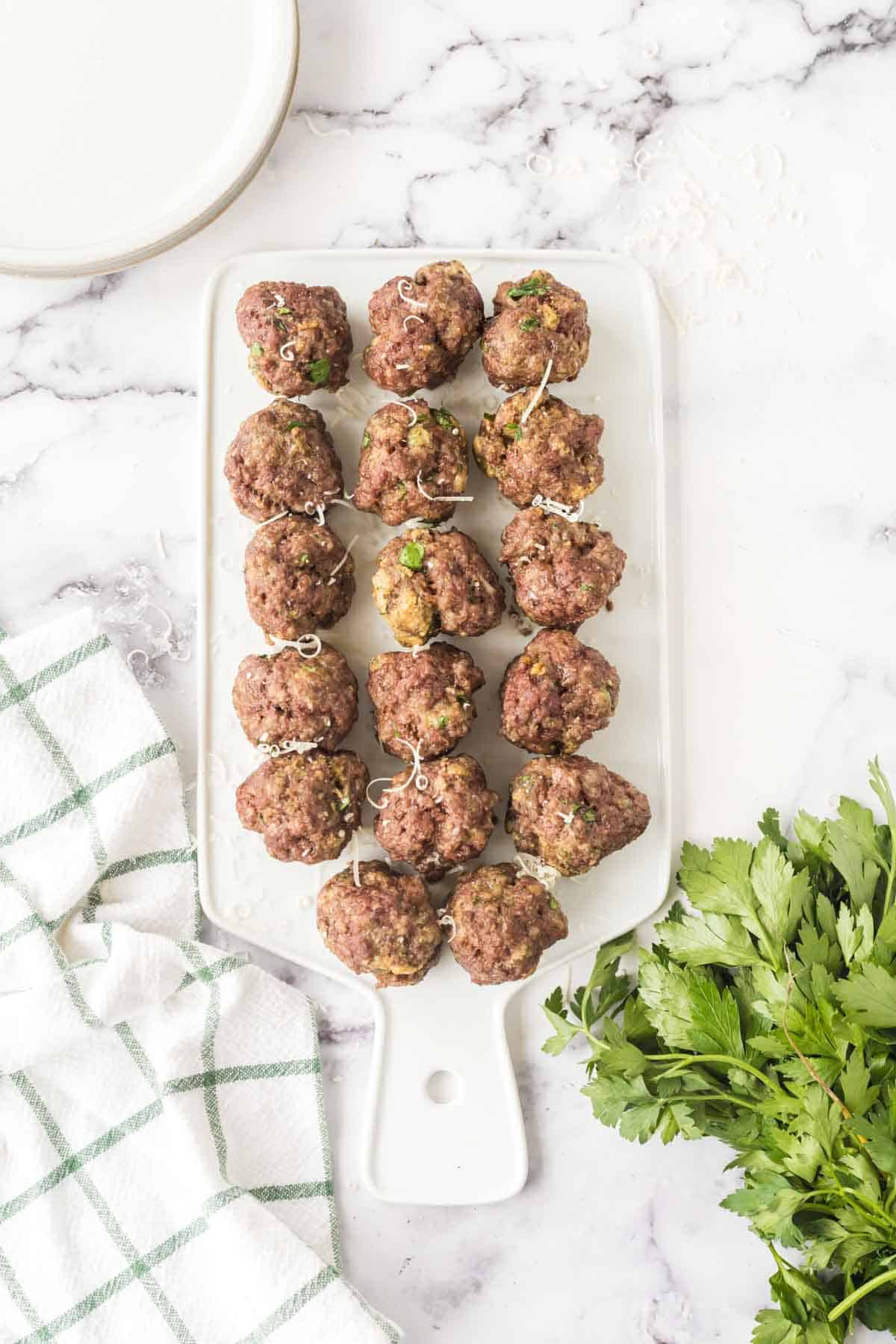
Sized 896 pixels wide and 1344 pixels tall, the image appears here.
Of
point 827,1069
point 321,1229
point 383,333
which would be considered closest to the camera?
point 827,1069

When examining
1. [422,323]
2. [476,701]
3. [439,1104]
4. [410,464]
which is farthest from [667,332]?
[439,1104]

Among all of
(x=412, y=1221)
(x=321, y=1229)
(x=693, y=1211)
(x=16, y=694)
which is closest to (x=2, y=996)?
(x=16, y=694)

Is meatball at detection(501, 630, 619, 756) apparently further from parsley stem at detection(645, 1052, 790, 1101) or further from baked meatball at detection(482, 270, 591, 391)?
parsley stem at detection(645, 1052, 790, 1101)

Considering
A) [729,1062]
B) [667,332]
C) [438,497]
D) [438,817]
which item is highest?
[667,332]

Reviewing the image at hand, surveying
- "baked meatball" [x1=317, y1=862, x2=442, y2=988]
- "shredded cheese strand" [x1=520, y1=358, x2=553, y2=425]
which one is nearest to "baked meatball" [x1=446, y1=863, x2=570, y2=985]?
"baked meatball" [x1=317, y1=862, x2=442, y2=988]

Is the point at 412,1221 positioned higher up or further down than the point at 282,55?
further down

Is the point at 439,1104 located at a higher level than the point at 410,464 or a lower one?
lower

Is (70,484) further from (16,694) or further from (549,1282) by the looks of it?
(549,1282)

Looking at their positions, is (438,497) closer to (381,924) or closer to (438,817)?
(438,817)
